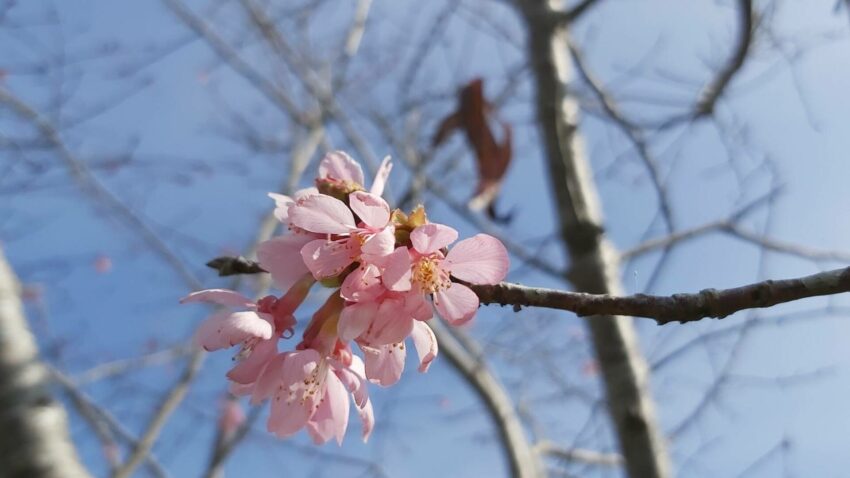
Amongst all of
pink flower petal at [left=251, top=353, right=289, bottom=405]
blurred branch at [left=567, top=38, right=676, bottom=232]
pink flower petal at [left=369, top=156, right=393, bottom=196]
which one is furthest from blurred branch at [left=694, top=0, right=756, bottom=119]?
pink flower petal at [left=251, top=353, right=289, bottom=405]

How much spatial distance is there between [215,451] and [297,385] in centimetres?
246

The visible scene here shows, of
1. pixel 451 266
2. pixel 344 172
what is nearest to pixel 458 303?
pixel 451 266

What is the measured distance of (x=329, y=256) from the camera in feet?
2.20

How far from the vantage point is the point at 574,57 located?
2.09m

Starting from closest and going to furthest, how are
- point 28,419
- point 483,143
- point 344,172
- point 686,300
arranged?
point 686,300, point 344,172, point 28,419, point 483,143

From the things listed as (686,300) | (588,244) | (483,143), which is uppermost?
(483,143)

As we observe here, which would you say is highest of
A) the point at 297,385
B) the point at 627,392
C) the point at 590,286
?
the point at 590,286

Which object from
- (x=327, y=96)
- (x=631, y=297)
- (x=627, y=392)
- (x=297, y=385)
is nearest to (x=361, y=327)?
(x=297, y=385)

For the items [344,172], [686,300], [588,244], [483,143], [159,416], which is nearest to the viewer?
[686,300]

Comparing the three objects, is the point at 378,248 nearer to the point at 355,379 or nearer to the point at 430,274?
the point at 430,274

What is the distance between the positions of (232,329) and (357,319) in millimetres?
135

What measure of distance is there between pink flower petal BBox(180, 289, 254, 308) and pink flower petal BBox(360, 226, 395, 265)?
186 mm

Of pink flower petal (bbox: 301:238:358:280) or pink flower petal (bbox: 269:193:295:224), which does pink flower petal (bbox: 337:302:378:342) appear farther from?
pink flower petal (bbox: 269:193:295:224)

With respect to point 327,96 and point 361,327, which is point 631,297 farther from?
point 327,96
